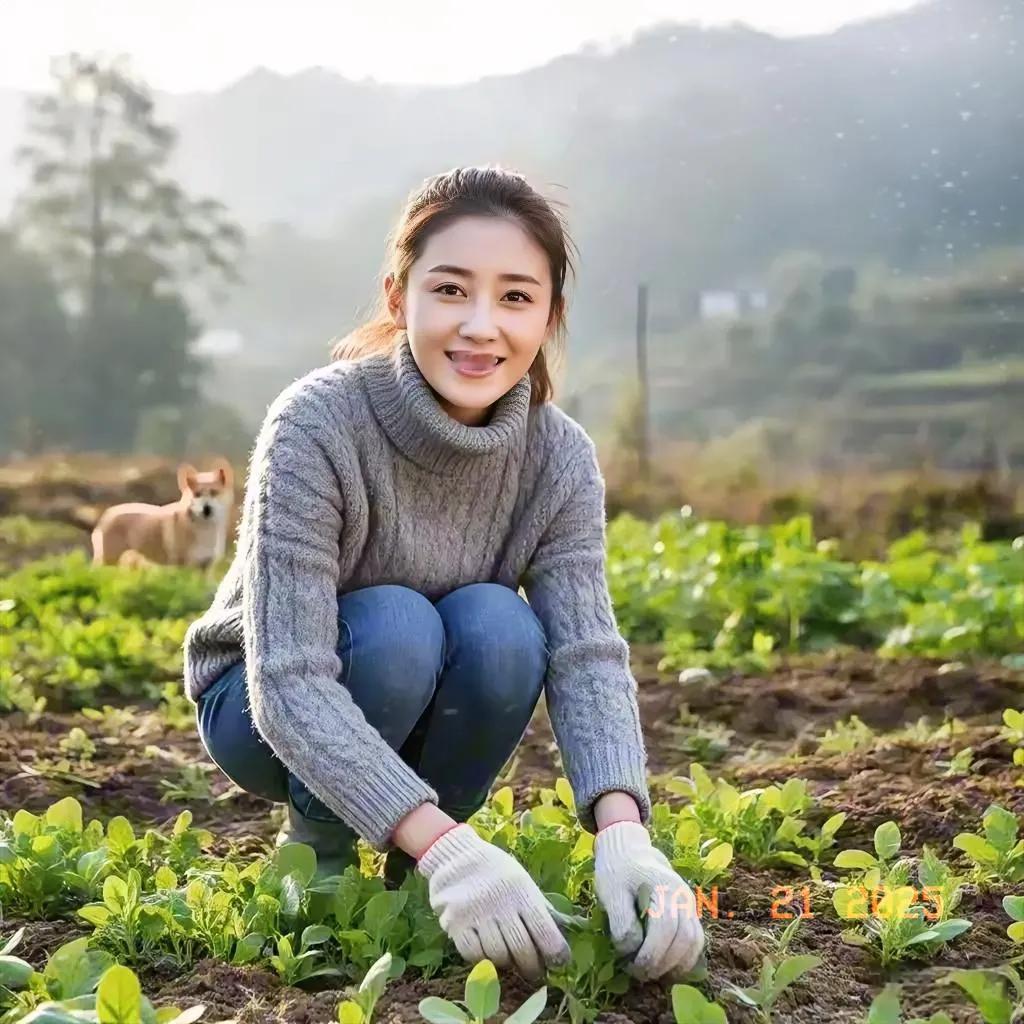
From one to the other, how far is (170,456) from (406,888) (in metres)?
4.66

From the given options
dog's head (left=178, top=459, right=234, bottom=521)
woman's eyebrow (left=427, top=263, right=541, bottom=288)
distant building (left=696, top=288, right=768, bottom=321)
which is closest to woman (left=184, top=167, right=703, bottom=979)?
woman's eyebrow (left=427, top=263, right=541, bottom=288)

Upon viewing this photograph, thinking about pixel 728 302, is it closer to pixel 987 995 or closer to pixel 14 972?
pixel 987 995

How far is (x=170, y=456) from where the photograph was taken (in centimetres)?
604

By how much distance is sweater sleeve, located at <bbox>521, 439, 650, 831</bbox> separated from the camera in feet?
5.44

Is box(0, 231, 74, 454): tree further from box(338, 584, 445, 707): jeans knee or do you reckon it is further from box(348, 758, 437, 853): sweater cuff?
box(348, 758, 437, 853): sweater cuff

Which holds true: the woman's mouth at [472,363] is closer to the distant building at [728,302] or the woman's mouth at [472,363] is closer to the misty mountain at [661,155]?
the misty mountain at [661,155]

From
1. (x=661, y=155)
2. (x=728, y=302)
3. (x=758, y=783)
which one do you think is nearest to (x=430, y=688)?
(x=758, y=783)

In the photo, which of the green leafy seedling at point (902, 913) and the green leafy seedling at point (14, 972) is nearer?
the green leafy seedling at point (14, 972)

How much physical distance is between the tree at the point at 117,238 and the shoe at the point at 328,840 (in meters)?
4.49

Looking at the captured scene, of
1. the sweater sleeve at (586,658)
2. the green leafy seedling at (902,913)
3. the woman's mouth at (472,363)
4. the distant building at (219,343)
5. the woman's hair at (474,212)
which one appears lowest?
the green leafy seedling at (902,913)

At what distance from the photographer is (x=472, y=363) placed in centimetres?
174

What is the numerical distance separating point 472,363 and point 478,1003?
0.78 metres

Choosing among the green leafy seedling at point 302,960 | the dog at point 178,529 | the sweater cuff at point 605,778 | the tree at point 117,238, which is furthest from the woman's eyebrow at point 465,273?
the tree at point 117,238

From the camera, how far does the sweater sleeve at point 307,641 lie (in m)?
1.53
